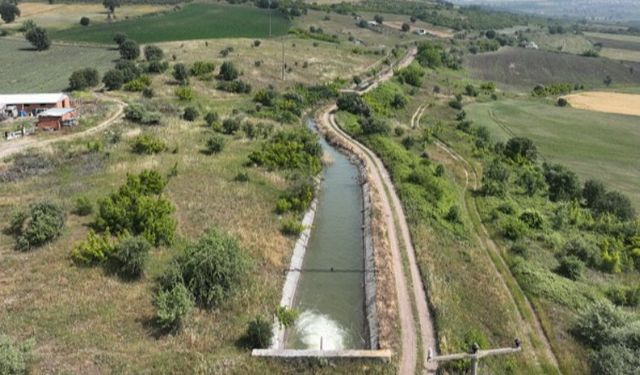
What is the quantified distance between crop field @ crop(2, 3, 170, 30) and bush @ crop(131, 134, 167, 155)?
103101 mm

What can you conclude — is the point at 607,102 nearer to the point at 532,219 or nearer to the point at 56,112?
the point at 532,219

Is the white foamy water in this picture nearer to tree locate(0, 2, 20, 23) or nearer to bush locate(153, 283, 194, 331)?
bush locate(153, 283, 194, 331)

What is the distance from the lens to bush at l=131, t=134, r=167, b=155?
161 feet

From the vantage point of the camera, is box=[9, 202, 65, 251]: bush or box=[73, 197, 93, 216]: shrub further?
box=[73, 197, 93, 216]: shrub

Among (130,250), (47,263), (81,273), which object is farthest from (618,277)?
(47,263)

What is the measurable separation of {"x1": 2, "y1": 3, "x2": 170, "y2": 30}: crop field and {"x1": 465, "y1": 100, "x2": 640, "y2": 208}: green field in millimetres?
121043

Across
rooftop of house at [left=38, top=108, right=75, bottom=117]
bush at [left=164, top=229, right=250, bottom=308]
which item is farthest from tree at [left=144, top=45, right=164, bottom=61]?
bush at [left=164, top=229, right=250, bottom=308]

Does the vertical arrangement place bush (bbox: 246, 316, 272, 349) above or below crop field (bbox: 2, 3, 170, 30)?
below

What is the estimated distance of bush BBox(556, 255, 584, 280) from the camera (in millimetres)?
32469

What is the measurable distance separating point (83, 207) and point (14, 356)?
58.3ft

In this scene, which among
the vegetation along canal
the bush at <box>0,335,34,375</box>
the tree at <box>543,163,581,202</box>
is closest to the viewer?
the bush at <box>0,335,34,375</box>

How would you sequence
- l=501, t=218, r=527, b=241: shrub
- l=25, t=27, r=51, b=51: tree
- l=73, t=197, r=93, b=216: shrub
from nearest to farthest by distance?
l=73, t=197, r=93, b=216: shrub
l=501, t=218, r=527, b=241: shrub
l=25, t=27, r=51, b=51: tree

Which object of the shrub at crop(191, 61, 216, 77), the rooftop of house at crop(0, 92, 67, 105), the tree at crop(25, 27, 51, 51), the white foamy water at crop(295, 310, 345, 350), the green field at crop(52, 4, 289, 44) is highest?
the green field at crop(52, 4, 289, 44)

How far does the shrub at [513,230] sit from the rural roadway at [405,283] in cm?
853
